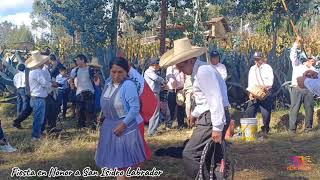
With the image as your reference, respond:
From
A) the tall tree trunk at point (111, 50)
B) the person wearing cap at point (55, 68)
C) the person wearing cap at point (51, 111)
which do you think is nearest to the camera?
the person wearing cap at point (51, 111)

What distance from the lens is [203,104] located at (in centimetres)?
440

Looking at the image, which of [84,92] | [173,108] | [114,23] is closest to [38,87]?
[84,92]

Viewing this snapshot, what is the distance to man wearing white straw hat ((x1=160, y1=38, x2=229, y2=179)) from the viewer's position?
4.15 meters

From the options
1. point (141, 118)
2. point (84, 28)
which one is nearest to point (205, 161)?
point (141, 118)

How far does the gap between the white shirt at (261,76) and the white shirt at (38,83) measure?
12.6 feet

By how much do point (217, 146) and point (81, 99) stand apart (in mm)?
5205

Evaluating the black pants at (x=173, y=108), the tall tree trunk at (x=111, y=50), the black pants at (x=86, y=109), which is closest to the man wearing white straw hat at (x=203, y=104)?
the black pants at (x=173, y=108)

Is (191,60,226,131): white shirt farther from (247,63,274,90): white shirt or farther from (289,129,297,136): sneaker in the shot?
(289,129,297,136): sneaker

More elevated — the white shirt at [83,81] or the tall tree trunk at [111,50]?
the tall tree trunk at [111,50]

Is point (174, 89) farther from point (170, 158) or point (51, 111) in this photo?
point (170, 158)

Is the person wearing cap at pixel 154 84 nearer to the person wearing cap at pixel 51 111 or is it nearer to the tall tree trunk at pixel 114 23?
the person wearing cap at pixel 51 111

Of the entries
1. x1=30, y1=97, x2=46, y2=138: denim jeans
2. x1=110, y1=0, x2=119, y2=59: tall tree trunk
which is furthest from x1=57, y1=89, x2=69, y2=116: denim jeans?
x1=110, y1=0, x2=119, y2=59: tall tree trunk
